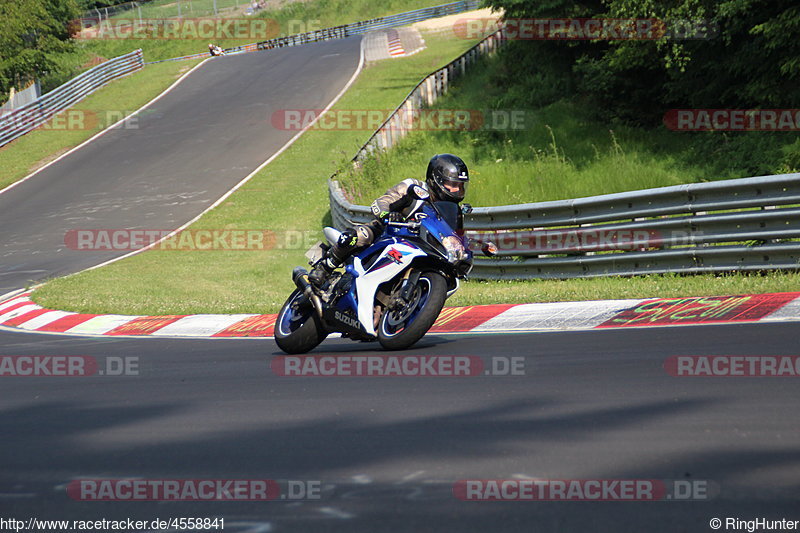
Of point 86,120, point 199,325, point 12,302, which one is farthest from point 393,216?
point 86,120

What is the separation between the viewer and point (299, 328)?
25.2 ft

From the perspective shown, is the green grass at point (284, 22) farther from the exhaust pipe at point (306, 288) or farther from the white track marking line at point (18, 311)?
the exhaust pipe at point (306, 288)

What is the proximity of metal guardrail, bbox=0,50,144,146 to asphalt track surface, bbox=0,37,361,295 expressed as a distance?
3.90 meters

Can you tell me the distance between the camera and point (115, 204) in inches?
966

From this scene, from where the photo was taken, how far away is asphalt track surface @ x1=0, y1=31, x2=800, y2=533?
3.39 meters

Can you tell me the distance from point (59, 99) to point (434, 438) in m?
37.2

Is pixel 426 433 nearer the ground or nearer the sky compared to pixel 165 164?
nearer the sky

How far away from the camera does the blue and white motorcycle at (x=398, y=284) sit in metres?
6.90

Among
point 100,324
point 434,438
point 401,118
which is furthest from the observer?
point 401,118

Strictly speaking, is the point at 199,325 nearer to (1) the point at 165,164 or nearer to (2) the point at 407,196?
(2) the point at 407,196

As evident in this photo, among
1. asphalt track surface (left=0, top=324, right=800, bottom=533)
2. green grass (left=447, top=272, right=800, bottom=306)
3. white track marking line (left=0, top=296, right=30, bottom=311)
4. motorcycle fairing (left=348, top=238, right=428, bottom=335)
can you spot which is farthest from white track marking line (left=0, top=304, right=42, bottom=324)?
motorcycle fairing (left=348, top=238, right=428, bottom=335)

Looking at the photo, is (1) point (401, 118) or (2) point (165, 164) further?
(2) point (165, 164)

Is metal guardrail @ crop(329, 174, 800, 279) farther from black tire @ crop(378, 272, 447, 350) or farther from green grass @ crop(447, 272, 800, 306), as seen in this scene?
black tire @ crop(378, 272, 447, 350)

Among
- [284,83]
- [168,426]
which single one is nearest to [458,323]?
[168,426]
